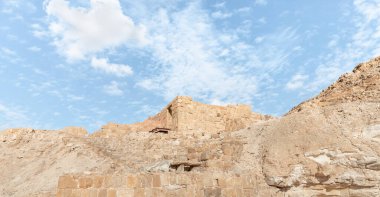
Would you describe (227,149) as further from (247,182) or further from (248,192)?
(248,192)

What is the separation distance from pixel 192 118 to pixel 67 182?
593 inches

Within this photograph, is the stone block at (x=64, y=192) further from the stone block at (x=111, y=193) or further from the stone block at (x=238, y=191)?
the stone block at (x=238, y=191)

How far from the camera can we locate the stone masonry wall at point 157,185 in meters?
5.28

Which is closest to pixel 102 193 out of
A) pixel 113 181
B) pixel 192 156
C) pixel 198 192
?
pixel 113 181

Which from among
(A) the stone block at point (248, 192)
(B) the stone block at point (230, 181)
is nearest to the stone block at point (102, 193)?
(B) the stone block at point (230, 181)

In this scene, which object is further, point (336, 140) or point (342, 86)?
point (342, 86)

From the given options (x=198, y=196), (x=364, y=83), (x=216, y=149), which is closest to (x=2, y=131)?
(x=216, y=149)

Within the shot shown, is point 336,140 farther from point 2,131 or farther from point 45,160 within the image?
point 2,131

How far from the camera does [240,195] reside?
602 cm

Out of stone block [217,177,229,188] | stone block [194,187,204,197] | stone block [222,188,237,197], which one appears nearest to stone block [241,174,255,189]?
stone block [222,188,237,197]

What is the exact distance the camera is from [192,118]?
20.2m

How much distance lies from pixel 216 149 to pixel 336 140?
257cm

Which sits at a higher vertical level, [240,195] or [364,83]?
[364,83]

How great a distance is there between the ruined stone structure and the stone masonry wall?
42.1ft
